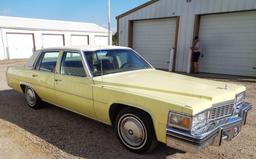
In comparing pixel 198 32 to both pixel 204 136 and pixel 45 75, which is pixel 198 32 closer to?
pixel 45 75

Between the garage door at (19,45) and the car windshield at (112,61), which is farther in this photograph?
the garage door at (19,45)

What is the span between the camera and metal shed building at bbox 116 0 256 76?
9.34m

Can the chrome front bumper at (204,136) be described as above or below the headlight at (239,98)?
below

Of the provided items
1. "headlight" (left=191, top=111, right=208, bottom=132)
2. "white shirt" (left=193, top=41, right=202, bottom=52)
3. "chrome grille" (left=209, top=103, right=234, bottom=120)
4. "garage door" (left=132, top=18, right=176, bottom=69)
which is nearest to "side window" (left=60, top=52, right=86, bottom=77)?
"headlight" (left=191, top=111, right=208, bottom=132)

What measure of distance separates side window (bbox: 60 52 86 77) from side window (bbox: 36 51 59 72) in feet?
1.09

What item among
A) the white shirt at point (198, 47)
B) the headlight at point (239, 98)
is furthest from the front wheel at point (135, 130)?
the white shirt at point (198, 47)

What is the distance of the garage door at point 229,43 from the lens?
927 centimetres

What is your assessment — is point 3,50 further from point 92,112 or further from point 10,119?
point 92,112

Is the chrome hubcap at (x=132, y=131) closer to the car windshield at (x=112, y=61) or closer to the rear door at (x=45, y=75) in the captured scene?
the car windshield at (x=112, y=61)

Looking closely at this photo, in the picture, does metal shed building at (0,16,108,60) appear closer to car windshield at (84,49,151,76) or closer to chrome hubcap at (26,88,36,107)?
chrome hubcap at (26,88,36,107)

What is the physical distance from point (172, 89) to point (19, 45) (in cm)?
2243

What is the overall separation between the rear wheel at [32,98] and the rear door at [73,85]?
0.99 metres

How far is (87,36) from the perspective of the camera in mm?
28391

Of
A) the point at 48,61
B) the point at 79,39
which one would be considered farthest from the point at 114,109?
the point at 79,39
